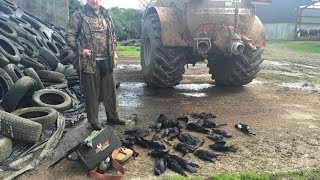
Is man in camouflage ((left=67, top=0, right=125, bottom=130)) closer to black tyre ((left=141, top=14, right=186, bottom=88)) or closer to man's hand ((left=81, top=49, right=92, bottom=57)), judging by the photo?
man's hand ((left=81, top=49, right=92, bottom=57))

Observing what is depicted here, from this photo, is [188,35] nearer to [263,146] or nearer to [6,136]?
[263,146]

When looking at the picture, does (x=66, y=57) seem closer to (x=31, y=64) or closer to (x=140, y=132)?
(x=31, y=64)

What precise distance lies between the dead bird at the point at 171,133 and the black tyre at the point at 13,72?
10.6 feet

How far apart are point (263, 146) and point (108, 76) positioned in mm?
2832

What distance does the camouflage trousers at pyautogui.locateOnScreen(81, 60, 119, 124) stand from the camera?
21.1ft

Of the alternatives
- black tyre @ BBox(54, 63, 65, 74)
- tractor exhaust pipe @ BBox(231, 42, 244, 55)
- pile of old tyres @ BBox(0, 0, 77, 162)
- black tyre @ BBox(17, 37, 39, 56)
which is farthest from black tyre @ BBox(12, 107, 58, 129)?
tractor exhaust pipe @ BBox(231, 42, 244, 55)

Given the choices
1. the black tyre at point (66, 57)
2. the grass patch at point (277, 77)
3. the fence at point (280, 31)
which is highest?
the black tyre at point (66, 57)

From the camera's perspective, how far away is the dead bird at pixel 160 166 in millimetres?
4771

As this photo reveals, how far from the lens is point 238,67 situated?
370 inches

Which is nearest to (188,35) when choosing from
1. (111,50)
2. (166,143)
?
(111,50)

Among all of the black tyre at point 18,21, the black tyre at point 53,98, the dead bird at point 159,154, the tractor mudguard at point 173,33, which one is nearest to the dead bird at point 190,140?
the dead bird at point 159,154

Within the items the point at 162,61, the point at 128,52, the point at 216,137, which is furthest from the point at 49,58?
the point at 128,52

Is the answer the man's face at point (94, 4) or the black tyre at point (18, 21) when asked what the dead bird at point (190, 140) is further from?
the black tyre at point (18, 21)

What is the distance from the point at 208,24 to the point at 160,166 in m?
4.45
